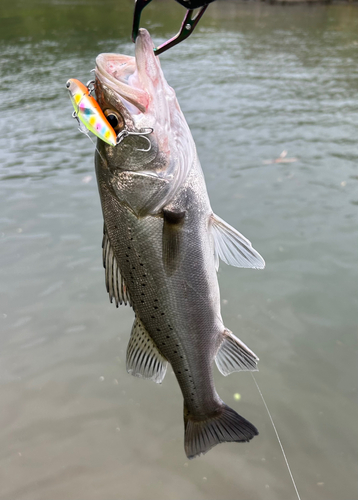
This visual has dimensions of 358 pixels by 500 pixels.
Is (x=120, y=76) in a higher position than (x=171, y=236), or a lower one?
higher

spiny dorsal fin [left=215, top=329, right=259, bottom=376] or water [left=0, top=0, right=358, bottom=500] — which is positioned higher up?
spiny dorsal fin [left=215, top=329, right=259, bottom=376]

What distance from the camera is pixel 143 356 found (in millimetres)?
2055

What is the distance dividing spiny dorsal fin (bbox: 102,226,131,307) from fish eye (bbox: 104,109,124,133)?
0.46 metres

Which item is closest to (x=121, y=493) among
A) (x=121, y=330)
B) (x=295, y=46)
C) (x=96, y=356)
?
(x=96, y=356)

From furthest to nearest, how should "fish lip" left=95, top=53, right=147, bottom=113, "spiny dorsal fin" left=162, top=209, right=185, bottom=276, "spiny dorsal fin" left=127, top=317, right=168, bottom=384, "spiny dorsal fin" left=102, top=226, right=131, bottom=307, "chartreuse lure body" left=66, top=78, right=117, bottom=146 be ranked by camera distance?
"spiny dorsal fin" left=127, top=317, right=168, bottom=384
"spiny dorsal fin" left=102, top=226, right=131, bottom=307
"spiny dorsal fin" left=162, top=209, right=185, bottom=276
"fish lip" left=95, top=53, right=147, bottom=113
"chartreuse lure body" left=66, top=78, right=117, bottom=146

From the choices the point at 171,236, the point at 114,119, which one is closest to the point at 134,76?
the point at 114,119

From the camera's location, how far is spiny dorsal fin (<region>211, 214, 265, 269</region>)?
1.91 meters

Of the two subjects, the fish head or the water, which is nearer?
the fish head

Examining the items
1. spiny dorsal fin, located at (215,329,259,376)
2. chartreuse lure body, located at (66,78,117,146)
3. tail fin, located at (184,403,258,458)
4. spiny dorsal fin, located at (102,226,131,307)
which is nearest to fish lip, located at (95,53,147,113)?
chartreuse lure body, located at (66,78,117,146)

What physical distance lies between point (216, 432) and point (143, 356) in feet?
1.76

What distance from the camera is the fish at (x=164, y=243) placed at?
164 centimetres

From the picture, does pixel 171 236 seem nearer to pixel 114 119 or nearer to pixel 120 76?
pixel 114 119

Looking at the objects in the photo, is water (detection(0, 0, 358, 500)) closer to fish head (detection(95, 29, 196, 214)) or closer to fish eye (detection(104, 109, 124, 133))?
fish head (detection(95, 29, 196, 214))

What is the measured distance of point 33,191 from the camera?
6750 mm
